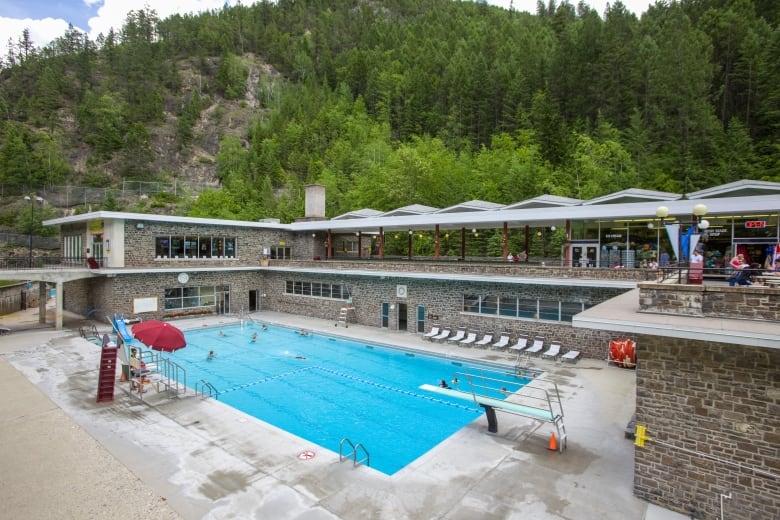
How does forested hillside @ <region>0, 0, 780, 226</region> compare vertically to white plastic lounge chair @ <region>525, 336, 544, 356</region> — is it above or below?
above

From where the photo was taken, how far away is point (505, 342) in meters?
17.5

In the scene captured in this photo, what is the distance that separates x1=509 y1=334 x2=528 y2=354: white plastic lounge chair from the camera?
55.5 ft

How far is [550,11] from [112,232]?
311 ft

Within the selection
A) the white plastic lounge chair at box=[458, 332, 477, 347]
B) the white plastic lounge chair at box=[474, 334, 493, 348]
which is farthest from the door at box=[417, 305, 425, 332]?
the white plastic lounge chair at box=[474, 334, 493, 348]

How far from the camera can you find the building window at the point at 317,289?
24531 millimetres

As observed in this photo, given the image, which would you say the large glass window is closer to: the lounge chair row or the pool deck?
the pool deck

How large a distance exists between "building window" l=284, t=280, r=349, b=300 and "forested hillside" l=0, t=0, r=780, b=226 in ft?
51.6

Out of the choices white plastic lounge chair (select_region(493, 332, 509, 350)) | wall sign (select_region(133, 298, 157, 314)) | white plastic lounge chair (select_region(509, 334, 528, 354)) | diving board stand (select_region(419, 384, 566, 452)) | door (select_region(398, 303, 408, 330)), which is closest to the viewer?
diving board stand (select_region(419, 384, 566, 452))

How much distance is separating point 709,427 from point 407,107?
5669 cm

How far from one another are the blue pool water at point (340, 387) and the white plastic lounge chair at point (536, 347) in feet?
7.68

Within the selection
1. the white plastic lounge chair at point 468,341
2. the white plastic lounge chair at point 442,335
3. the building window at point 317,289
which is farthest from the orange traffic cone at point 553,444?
the building window at point 317,289

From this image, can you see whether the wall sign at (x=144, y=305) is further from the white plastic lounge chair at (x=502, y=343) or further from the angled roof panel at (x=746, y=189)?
the angled roof panel at (x=746, y=189)

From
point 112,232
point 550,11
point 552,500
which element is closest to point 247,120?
point 550,11

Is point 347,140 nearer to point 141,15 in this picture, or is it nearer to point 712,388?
point 712,388
